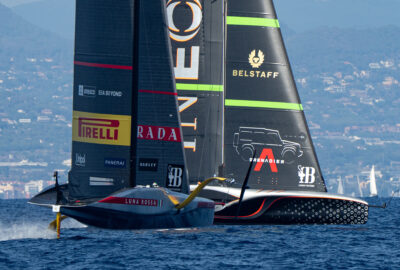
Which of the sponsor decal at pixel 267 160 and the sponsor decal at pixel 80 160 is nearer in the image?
the sponsor decal at pixel 80 160

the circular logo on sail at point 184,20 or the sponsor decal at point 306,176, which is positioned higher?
the circular logo on sail at point 184,20

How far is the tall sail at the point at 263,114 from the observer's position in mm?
34250

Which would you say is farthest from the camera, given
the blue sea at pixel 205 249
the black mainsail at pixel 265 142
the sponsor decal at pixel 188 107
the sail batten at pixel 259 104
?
the sail batten at pixel 259 104

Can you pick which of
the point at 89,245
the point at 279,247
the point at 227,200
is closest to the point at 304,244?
the point at 279,247

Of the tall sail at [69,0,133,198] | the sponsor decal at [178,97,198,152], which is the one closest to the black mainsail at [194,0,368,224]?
the sponsor decal at [178,97,198,152]

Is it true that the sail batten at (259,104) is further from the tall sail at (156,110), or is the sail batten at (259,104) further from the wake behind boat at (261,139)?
the tall sail at (156,110)

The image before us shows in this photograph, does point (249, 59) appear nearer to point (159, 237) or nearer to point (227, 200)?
point (227, 200)

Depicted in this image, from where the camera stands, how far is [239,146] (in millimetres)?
34375

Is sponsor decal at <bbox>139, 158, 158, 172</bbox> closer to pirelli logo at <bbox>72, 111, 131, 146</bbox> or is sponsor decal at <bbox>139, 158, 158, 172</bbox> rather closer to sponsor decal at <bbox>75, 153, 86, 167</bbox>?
pirelli logo at <bbox>72, 111, 131, 146</bbox>

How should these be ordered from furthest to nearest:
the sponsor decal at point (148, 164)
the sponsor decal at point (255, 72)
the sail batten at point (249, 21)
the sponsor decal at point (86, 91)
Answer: the sail batten at point (249, 21) < the sponsor decal at point (255, 72) < the sponsor decal at point (86, 91) < the sponsor decal at point (148, 164)

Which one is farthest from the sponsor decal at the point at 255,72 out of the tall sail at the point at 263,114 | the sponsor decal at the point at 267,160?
the sponsor decal at the point at 267,160

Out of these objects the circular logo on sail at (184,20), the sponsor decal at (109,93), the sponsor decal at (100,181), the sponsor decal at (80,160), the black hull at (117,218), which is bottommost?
the black hull at (117,218)

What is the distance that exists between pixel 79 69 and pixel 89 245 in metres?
5.16

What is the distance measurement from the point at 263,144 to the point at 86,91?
336 inches
